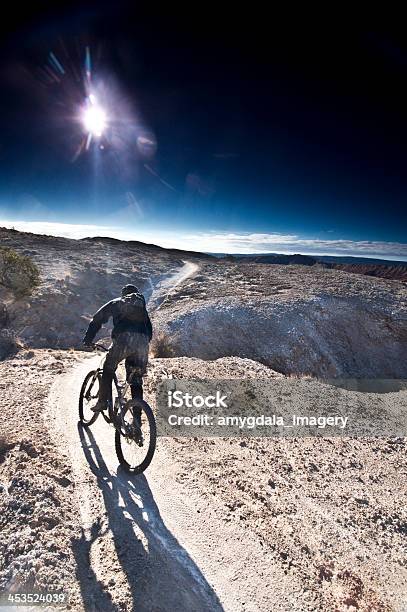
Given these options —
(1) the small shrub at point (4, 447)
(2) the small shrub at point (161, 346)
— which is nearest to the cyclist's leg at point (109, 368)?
(1) the small shrub at point (4, 447)

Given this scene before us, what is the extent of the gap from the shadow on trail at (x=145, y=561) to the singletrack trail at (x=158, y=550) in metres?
0.01

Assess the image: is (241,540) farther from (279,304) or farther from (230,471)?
(279,304)

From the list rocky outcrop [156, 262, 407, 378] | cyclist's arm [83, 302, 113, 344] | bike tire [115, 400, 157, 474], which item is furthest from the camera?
rocky outcrop [156, 262, 407, 378]

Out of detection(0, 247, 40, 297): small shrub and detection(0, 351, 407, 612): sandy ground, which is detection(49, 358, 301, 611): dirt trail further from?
detection(0, 247, 40, 297): small shrub

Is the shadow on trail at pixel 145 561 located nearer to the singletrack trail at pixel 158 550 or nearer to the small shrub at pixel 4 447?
the singletrack trail at pixel 158 550

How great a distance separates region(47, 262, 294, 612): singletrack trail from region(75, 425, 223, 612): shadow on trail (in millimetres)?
11

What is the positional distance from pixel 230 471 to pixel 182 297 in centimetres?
2589

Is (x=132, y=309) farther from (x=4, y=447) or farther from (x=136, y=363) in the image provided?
(x=4, y=447)

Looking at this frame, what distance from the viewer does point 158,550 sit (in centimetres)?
452

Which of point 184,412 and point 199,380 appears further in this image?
point 199,380

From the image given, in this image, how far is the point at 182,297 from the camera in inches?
1265

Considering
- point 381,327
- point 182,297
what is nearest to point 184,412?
point 182,297

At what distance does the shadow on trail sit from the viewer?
3.83m

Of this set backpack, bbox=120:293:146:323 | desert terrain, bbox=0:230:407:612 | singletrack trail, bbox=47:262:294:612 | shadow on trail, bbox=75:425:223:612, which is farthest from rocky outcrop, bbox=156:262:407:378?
shadow on trail, bbox=75:425:223:612
